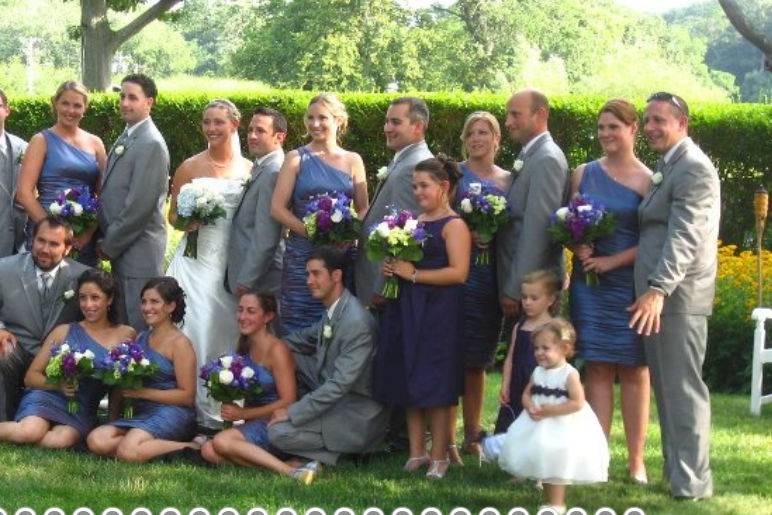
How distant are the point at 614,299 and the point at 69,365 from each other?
3.23m

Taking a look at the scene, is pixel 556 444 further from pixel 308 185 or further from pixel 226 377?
pixel 308 185

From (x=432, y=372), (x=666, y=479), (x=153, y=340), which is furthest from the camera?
(x=153, y=340)

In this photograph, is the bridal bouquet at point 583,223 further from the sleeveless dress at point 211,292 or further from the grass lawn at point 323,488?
the sleeveless dress at point 211,292

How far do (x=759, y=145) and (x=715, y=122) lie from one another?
582mm

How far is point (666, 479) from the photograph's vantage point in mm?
7082

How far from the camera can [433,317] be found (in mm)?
7598

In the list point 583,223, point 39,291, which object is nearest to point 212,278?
point 39,291

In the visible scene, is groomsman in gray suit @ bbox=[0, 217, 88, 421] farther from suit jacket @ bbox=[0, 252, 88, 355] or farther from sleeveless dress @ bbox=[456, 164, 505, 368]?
sleeveless dress @ bbox=[456, 164, 505, 368]

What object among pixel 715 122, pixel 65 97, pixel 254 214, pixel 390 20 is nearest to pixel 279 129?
pixel 254 214

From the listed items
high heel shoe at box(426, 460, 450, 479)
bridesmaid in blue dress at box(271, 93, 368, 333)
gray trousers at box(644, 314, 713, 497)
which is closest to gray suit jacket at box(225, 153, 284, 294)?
bridesmaid in blue dress at box(271, 93, 368, 333)

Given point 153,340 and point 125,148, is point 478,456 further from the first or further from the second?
point 125,148

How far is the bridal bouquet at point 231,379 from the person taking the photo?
757 centimetres

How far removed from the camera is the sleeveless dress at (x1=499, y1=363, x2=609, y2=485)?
637cm

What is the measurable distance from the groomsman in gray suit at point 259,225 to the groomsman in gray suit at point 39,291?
1.05 metres
